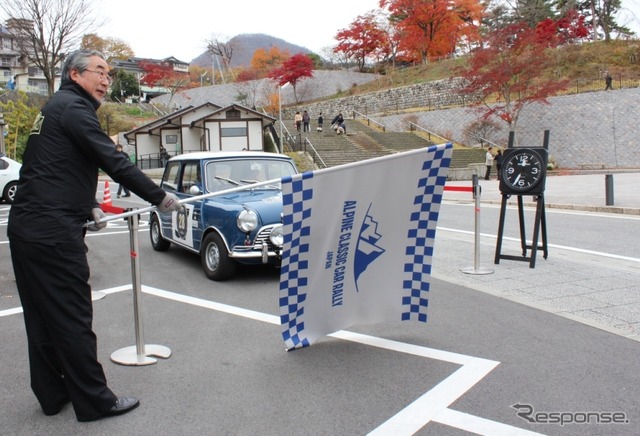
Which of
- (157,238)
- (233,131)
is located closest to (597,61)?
(233,131)

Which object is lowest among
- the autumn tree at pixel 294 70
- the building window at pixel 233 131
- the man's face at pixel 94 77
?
the man's face at pixel 94 77

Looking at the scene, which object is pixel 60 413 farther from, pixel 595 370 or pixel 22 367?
pixel 595 370

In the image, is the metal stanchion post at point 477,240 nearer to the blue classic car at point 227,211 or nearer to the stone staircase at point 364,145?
the blue classic car at point 227,211

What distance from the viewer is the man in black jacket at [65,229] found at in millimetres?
3029

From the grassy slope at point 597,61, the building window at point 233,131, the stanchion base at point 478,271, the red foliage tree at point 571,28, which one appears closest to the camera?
the stanchion base at point 478,271

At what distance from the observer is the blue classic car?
21.5 feet

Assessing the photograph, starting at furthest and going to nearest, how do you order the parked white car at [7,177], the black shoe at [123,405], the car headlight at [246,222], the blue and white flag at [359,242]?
the parked white car at [7,177] → the car headlight at [246,222] → the blue and white flag at [359,242] → the black shoe at [123,405]

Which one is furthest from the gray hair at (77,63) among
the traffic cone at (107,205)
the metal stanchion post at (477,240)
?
the traffic cone at (107,205)

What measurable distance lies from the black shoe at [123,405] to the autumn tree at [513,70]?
3324cm

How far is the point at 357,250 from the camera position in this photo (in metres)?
4.20

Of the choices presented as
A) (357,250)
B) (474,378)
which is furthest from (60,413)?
(474,378)

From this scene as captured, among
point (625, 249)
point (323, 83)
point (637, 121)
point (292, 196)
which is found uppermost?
point (323, 83)

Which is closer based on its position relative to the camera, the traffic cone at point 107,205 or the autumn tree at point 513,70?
the traffic cone at point 107,205

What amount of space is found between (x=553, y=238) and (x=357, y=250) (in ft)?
24.4
